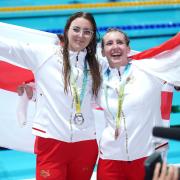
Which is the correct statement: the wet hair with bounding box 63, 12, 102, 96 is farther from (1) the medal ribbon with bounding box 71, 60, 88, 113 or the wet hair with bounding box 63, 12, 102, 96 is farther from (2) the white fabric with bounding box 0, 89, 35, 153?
(2) the white fabric with bounding box 0, 89, 35, 153

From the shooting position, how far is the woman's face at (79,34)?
2.19 meters

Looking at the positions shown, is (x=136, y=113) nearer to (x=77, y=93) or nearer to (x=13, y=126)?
(x=77, y=93)

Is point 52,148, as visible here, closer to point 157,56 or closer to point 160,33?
point 157,56

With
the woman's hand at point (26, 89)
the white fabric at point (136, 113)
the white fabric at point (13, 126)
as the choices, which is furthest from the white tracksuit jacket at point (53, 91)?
the white fabric at point (13, 126)

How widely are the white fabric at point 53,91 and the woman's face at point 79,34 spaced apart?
0.04 m

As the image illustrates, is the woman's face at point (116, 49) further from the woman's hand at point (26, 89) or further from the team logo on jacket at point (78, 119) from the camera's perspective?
the woman's hand at point (26, 89)

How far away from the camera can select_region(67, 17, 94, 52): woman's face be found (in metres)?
2.19

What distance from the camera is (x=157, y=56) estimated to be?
2395 millimetres

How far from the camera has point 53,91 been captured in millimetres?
2164

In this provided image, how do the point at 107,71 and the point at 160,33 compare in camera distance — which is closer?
the point at 107,71

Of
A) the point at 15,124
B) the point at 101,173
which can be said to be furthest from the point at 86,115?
the point at 15,124

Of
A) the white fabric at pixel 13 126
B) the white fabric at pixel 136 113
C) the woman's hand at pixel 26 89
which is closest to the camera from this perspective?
the white fabric at pixel 136 113

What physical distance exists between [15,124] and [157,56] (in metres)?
1.00

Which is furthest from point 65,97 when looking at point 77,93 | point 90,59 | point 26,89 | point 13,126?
point 13,126
